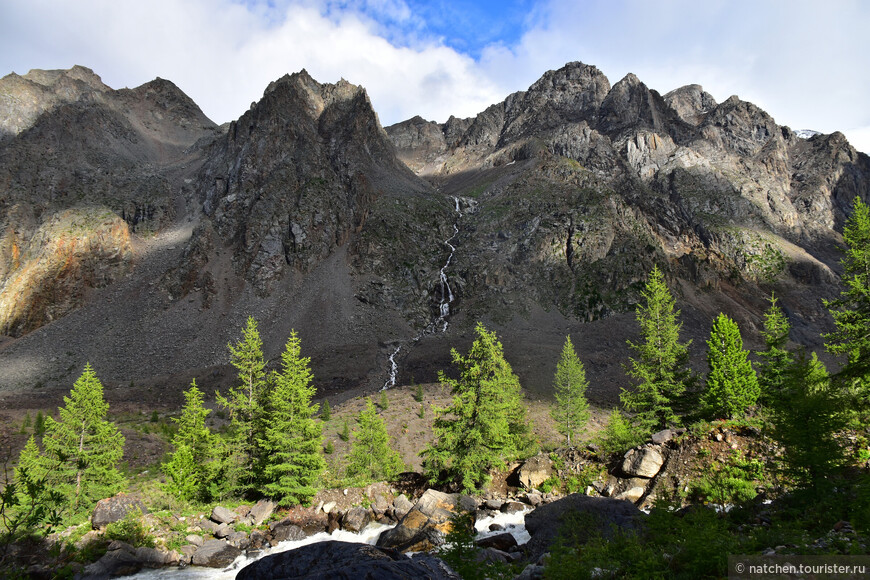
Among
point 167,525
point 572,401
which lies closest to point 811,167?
point 572,401

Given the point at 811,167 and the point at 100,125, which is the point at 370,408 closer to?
the point at 100,125

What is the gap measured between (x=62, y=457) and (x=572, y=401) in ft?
143

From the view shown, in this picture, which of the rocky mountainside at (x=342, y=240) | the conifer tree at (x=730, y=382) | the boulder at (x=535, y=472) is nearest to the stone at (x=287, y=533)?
the boulder at (x=535, y=472)

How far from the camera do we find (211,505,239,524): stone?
20.5 metres

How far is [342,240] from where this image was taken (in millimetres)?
116500

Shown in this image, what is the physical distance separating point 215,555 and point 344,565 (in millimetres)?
11428

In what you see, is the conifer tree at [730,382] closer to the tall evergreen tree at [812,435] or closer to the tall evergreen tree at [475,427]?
the tall evergreen tree at [812,435]

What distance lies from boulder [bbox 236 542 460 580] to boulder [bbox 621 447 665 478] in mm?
10533

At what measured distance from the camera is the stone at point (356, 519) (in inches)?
778

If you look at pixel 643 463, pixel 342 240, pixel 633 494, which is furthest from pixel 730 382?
pixel 342 240

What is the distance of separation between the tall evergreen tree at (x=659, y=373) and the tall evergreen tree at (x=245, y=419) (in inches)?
888

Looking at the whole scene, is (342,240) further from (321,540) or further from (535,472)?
(321,540)

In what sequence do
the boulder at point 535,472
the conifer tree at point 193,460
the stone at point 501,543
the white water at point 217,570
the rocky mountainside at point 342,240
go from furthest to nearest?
the rocky mountainside at point 342,240 < the conifer tree at point 193,460 < the boulder at point 535,472 < the white water at point 217,570 < the stone at point 501,543

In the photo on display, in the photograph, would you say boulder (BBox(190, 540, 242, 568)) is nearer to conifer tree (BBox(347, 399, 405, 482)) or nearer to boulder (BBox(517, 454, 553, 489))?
boulder (BBox(517, 454, 553, 489))
